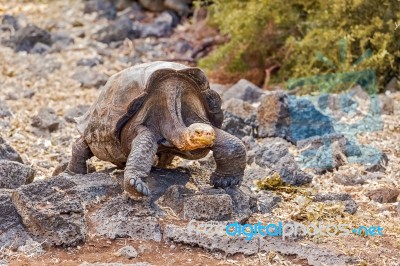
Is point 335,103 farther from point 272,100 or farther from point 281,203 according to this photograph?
point 281,203

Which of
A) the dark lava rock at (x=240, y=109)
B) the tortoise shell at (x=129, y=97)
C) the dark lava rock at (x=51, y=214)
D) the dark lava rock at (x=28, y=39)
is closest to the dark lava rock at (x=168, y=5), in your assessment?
the dark lava rock at (x=28, y=39)

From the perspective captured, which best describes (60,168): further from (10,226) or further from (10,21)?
(10,21)

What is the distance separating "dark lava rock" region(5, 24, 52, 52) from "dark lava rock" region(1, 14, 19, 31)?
986mm

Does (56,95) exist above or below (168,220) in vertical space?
below

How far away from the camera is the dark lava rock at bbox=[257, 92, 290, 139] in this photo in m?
5.48

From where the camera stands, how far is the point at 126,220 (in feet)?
11.1

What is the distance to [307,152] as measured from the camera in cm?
505

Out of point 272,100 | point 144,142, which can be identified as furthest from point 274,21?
point 144,142

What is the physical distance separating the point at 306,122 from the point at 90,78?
10.8 ft

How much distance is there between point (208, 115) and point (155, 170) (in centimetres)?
43

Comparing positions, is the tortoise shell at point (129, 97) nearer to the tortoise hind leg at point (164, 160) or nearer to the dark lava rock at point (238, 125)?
the tortoise hind leg at point (164, 160)

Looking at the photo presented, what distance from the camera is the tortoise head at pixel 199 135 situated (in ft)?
11.5

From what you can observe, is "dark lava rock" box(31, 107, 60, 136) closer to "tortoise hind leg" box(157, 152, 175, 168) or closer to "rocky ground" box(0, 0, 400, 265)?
"rocky ground" box(0, 0, 400, 265)
